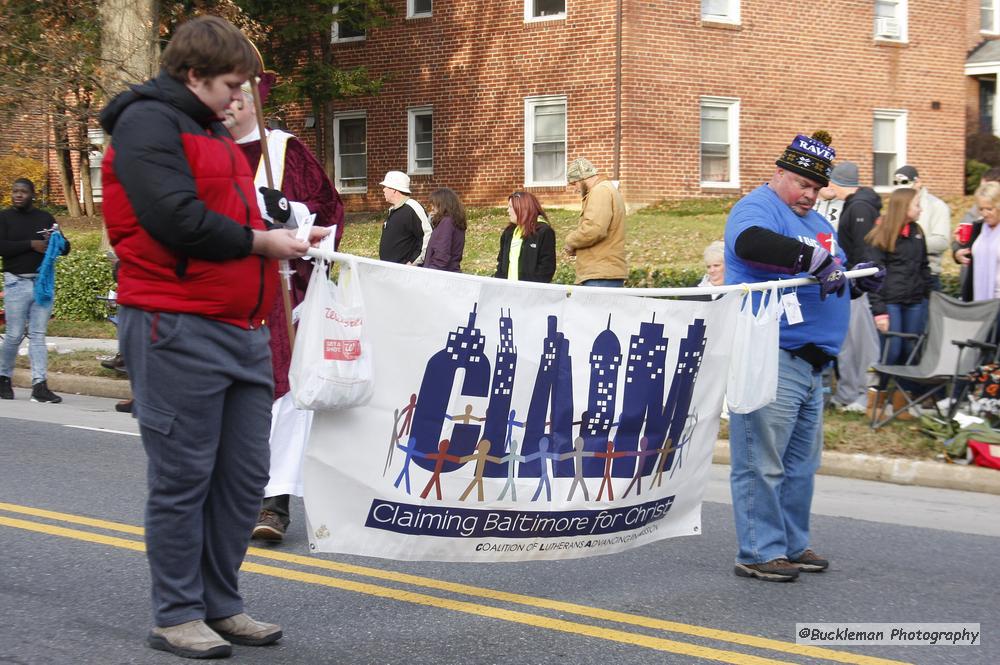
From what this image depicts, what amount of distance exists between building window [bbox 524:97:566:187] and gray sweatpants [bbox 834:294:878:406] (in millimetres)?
13886

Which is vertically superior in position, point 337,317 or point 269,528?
point 337,317

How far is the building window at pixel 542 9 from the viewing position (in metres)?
24.6

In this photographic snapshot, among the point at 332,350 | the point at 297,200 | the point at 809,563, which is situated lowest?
the point at 809,563

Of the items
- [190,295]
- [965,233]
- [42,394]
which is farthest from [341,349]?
[42,394]

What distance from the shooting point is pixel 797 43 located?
25.8 m

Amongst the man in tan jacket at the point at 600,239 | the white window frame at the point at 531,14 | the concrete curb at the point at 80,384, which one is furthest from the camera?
the white window frame at the point at 531,14

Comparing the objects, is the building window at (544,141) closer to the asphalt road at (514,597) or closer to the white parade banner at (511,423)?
the asphalt road at (514,597)

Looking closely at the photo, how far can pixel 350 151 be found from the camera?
28484mm

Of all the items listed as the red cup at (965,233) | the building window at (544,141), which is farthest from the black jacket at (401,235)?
the building window at (544,141)

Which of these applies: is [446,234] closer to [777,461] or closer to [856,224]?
[856,224]

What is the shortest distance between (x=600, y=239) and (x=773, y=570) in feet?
18.9

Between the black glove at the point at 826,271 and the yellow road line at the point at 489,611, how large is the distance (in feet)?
6.18

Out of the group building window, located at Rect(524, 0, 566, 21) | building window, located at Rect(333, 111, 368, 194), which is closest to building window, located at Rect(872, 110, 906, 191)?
building window, located at Rect(524, 0, 566, 21)

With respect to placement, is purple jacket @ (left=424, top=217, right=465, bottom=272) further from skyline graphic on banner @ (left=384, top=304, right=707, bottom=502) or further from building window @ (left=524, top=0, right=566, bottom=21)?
building window @ (left=524, top=0, right=566, bottom=21)
